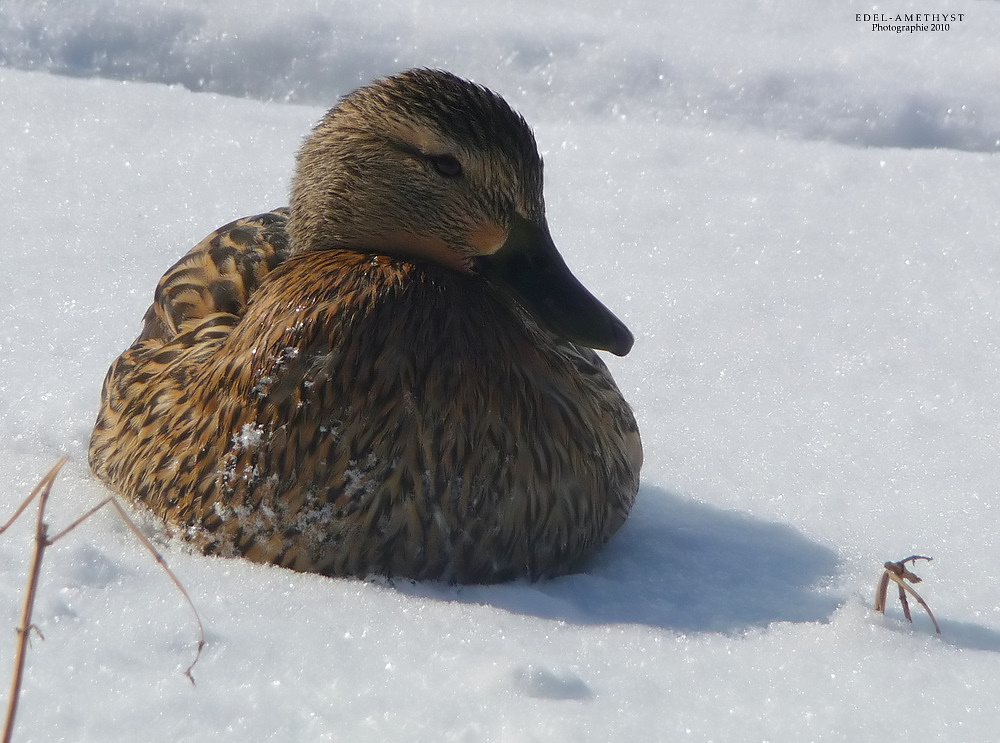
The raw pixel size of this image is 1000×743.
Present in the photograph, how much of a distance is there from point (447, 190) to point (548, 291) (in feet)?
1.11

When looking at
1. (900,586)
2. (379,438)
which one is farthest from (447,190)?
(900,586)

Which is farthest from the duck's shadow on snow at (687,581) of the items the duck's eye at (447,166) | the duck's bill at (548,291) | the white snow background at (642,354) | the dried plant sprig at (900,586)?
the duck's eye at (447,166)

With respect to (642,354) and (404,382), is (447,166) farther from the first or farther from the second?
(642,354)

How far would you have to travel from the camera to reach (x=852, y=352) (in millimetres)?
4680

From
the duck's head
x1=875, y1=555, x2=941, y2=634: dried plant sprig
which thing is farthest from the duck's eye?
x1=875, y1=555, x2=941, y2=634: dried plant sprig

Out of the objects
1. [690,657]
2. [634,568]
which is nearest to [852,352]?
[634,568]

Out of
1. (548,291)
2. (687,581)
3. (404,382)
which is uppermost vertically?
(548,291)

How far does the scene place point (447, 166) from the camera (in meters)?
3.16

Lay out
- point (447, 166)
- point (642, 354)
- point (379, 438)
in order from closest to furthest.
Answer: point (379, 438)
point (447, 166)
point (642, 354)

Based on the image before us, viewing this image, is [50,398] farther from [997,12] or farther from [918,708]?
[997,12]

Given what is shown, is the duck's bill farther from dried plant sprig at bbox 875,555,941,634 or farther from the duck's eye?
dried plant sprig at bbox 875,555,941,634

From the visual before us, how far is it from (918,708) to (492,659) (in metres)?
0.83

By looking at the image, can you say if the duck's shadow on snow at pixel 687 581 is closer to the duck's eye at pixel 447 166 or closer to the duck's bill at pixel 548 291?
the duck's bill at pixel 548 291

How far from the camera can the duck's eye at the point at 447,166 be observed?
10.3 feet
